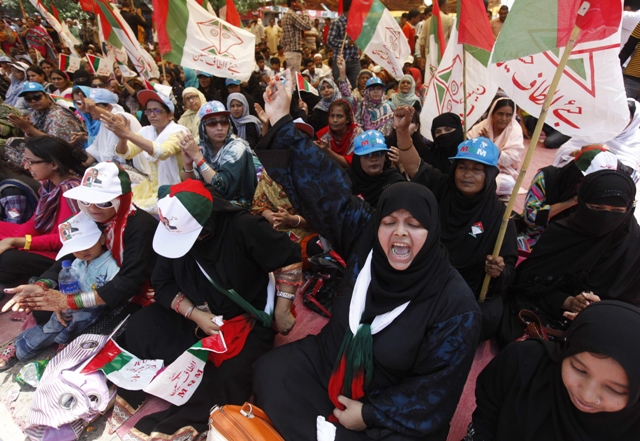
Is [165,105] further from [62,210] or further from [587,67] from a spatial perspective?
[587,67]

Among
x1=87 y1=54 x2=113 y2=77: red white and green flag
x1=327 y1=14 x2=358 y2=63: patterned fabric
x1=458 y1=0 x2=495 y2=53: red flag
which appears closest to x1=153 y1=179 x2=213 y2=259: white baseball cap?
x1=458 y1=0 x2=495 y2=53: red flag

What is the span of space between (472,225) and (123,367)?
2.31 m

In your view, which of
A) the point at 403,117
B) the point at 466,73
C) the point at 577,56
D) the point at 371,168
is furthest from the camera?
the point at 466,73

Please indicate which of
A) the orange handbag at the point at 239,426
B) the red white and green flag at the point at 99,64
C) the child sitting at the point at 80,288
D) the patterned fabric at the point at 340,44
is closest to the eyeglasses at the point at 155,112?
the child sitting at the point at 80,288

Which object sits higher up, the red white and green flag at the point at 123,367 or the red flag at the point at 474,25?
the red flag at the point at 474,25

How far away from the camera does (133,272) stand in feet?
7.27

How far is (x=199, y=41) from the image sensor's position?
374cm

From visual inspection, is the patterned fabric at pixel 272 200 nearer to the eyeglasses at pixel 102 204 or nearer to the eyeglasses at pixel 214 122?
the eyeglasses at pixel 214 122

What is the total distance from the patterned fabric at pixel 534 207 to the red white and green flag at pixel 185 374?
2473 millimetres

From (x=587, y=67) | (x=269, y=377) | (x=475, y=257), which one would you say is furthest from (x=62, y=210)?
(x=587, y=67)

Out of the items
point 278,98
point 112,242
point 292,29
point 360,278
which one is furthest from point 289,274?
point 292,29

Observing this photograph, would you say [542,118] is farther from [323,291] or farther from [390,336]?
[323,291]

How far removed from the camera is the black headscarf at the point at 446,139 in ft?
10.5

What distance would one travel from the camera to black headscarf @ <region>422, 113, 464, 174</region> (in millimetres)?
3203
